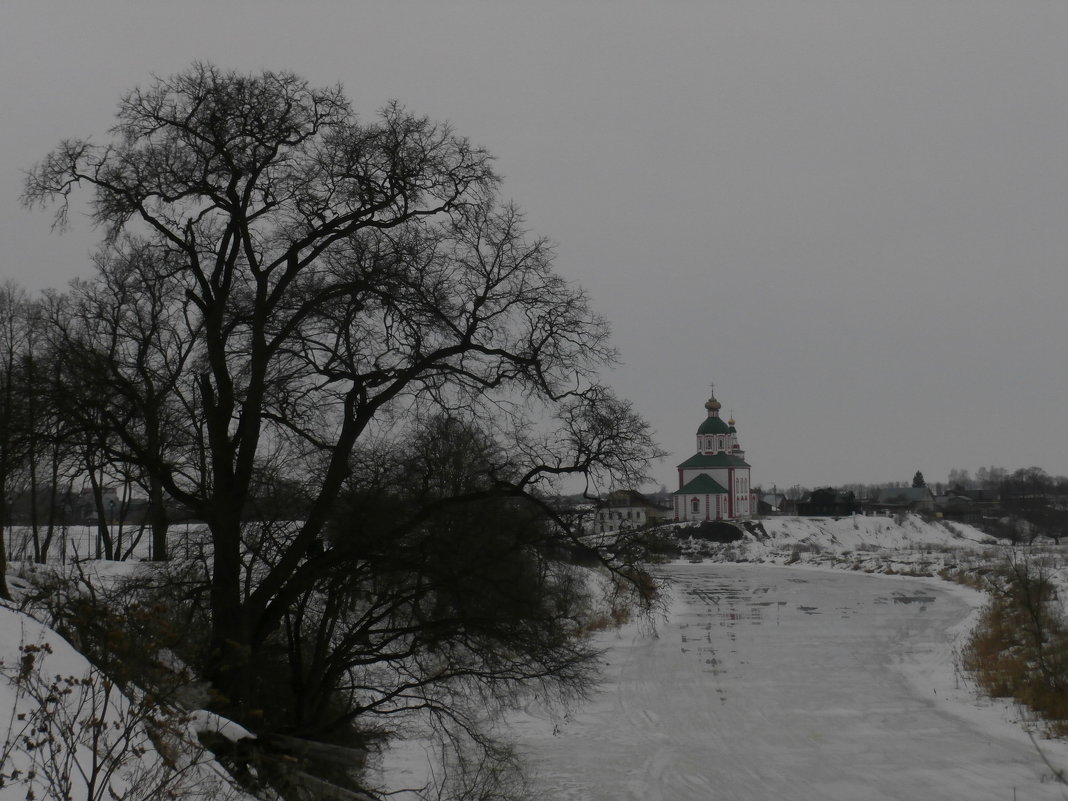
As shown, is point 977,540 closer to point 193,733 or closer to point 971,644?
point 971,644

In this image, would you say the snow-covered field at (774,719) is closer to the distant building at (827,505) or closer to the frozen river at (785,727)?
the frozen river at (785,727)

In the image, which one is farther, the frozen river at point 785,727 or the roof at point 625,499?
the frozen river at point 785,727

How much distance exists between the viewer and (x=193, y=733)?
32.3ft

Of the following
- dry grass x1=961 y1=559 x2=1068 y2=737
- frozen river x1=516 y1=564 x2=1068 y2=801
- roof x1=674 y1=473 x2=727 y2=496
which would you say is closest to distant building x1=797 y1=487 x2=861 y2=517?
roof x1=674 y1=473 x2=727 y2=496

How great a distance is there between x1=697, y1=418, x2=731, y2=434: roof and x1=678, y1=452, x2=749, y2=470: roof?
343 cm

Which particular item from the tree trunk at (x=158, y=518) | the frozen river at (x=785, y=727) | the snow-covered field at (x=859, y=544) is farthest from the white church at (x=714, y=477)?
the tree trunk at (x=158, y=518)

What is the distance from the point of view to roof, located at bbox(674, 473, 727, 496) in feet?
414

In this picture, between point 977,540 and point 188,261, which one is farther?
point 977,540

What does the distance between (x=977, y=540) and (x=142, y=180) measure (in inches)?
4196

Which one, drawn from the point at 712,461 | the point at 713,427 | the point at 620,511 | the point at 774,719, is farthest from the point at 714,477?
the point at 620,511

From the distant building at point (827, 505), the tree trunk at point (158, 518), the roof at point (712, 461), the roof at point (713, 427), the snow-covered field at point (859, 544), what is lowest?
the snow-covered field at point (859, 544)

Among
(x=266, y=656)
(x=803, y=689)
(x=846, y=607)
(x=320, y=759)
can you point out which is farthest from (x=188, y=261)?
(x=846, y=607)

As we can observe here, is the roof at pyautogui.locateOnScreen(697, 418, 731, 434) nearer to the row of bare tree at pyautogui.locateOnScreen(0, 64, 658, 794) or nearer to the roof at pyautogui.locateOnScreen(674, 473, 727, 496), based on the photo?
the roof at pyautogui.locateOnScreen(674, 473, 727, 496)

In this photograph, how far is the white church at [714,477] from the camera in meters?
126
